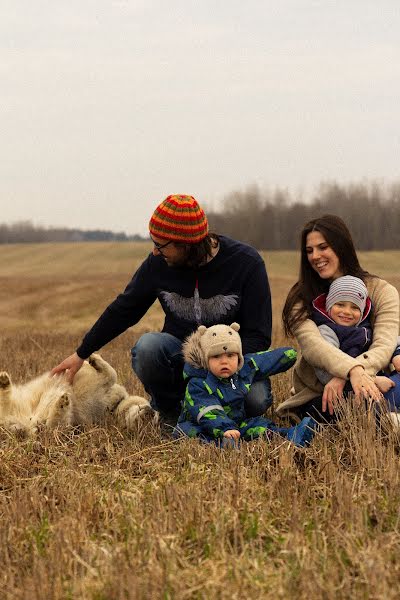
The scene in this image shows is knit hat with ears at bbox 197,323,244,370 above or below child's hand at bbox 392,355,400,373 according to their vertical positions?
above

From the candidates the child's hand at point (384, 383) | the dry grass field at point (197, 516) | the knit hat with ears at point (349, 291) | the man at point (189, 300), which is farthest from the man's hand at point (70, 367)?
the child's hand at point (384, 383)

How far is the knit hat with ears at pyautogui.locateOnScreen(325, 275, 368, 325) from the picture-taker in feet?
15.4

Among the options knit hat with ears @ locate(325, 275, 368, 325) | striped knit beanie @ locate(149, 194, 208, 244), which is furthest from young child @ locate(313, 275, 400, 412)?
striped knit beanie @ locate(149, 194, 208, 244)

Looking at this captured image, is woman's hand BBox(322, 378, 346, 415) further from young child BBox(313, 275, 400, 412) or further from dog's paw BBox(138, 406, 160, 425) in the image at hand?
dog's paw BBox(138, 406, 160, 425)

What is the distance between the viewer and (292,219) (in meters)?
68.9

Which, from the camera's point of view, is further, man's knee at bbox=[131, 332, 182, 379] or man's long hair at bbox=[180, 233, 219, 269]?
man's knee at bbox=[131, 332, 182, 379]

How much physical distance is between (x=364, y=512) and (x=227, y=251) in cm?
252

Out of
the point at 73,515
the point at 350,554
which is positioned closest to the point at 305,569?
the point at 350,554

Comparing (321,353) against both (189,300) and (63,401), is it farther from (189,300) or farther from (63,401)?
(63,401)

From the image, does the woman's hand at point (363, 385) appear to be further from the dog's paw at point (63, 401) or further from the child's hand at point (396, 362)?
the dog's paw at point (63, 401)

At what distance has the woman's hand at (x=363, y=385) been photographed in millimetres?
4340

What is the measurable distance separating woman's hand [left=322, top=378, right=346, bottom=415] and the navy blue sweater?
0.65m

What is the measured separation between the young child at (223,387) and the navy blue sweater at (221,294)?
12.2 inches

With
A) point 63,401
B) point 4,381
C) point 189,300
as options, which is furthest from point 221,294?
point 4,381
